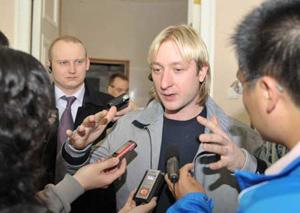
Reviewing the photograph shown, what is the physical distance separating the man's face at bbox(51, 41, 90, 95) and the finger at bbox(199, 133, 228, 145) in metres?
1.17

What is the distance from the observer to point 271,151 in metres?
1.53

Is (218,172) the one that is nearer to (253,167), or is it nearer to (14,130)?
(253,167)

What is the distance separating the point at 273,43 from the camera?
703mm

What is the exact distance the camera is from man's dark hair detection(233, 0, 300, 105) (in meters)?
0.69

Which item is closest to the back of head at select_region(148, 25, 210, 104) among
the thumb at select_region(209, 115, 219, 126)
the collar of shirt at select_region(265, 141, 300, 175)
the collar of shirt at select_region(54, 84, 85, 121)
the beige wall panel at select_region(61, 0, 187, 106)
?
the thumb at select_region(209, 115, 219, 126)

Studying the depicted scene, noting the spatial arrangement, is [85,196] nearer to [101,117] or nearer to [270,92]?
[101,117]

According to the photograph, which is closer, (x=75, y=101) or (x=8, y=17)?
(x=75, y=101)

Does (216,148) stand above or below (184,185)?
above

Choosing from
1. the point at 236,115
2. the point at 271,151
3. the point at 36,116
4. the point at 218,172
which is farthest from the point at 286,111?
the point at 236,115

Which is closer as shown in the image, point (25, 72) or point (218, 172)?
point (25, 72)

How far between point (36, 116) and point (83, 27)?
186 inches

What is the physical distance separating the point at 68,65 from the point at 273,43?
1.56 m

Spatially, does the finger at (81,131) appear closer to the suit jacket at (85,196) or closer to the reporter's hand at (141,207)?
the reporter's hand at (141,207)

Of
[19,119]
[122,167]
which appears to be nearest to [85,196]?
[122,167]
